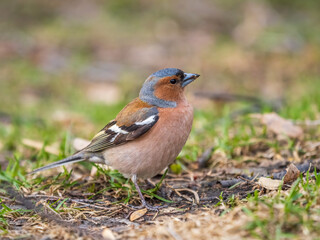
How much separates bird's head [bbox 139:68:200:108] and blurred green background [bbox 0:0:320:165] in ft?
6.33

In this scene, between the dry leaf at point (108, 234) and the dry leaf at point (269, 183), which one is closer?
the dry leaf at point (108, 234)

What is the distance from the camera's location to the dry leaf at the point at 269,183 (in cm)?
352

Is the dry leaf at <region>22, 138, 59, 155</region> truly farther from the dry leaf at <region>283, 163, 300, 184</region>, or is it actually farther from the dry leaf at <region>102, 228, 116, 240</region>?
the dry leaf at <region>283, 163, 300, 184</region>

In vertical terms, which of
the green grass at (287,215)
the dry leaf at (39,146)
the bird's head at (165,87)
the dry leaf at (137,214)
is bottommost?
the dry leaf at (39,146)

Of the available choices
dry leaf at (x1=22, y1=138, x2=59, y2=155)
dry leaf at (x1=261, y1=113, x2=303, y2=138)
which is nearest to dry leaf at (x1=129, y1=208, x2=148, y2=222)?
dry leaf at (x1=22, y1=138, x2=59, y2=155)

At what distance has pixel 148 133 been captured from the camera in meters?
4.10

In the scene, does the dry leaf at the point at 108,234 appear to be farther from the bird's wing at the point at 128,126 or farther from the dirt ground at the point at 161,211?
the bird's wing at the point at 128,126

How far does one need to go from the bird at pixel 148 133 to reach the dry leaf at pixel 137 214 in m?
0.08

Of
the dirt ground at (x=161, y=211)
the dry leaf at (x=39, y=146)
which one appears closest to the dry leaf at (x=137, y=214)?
the dirt ground at (x=161, y=211)

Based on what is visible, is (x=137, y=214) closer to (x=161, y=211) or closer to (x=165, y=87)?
(x=161, y=211)

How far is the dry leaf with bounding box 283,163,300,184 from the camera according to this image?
3537 mm

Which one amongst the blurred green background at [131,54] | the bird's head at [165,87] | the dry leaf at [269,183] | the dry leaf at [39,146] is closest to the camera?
the dry leaf at [269,183]

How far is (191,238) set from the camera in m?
2.94

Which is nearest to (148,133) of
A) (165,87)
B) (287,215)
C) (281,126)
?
(165,87)
